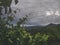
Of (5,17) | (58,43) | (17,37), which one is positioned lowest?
(58,43)

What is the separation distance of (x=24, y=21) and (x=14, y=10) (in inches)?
11.2

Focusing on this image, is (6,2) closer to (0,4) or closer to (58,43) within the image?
(0,4)

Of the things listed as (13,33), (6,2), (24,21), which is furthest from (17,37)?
(6,2)

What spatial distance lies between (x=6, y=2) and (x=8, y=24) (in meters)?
0.40

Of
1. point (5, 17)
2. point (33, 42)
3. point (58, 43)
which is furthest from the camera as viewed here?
point (58, 43)

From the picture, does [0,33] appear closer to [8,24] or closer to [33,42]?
[8,24]

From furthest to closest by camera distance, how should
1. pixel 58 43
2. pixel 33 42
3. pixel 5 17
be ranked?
pixel 58 43, pixel 5 17, pixel 33 42

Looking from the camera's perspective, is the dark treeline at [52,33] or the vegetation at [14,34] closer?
the vegetation at [14,34]

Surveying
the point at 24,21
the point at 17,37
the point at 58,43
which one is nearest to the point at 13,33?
the point at 17,37

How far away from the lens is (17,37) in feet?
12.6

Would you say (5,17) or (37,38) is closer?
(37,38)

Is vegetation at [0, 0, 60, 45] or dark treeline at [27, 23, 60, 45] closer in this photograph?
vegetation at [0, 0, 60, 45]

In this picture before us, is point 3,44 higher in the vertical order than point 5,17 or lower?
lower

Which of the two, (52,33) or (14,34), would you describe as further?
(52,33)
